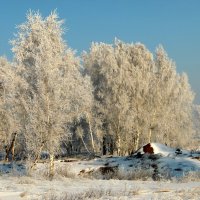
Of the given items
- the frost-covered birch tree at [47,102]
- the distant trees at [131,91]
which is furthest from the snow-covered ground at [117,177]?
the distant trees at [131,91]

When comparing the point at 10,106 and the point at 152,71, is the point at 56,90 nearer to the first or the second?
the point at 10,106

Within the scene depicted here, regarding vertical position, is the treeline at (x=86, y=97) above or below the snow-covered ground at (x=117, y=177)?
above

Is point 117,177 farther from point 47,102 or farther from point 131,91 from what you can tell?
point 131,91

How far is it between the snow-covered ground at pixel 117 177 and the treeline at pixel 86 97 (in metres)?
2.08

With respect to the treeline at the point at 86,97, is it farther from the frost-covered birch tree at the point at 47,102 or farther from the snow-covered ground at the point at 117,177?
the snow-covered ground at the point at 117,177

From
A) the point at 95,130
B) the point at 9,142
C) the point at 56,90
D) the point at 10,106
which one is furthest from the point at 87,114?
the point at 56,90

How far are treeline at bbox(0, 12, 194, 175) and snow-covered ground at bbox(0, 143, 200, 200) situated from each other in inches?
82.0

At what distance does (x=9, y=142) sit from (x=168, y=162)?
10627 mm

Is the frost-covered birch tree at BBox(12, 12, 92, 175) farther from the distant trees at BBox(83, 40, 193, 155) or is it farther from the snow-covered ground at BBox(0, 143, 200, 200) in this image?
the distant trees at BBox(83, 40, 193, 155)

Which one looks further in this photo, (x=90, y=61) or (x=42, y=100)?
(x=90, y=61)

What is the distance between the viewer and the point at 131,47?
3900cm

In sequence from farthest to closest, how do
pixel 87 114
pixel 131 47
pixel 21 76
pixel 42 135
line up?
pixel 131 47 → pixel 87 114 → pixel 21 76 → pixel 42 135

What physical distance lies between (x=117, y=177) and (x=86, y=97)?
12958mm

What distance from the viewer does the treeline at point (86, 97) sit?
1961 cm
